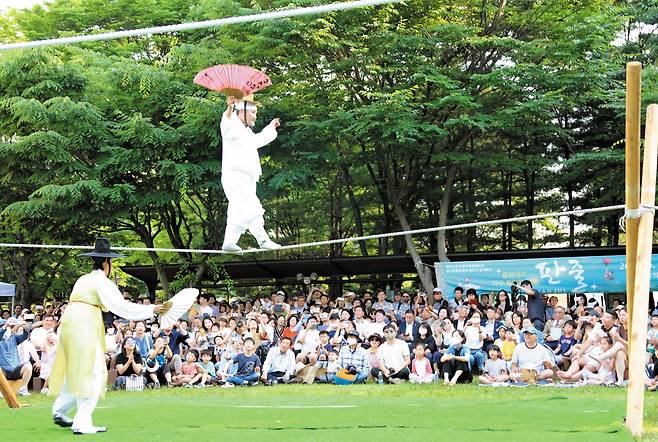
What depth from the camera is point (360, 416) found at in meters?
6.57

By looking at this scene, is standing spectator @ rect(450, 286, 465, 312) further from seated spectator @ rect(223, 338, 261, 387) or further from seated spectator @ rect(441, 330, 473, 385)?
seated spectator @ rect(223, 338, 261, 387)

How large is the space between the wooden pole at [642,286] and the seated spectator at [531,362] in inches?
157

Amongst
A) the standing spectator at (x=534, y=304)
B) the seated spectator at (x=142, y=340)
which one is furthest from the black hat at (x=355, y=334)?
the seated spectator at (x=142, y=340)

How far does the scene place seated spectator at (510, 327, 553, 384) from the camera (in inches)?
371

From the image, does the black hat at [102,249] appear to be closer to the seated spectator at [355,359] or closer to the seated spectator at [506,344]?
the seated spectator at [355,359]

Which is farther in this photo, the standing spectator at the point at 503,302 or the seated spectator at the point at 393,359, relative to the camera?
the standing spectator at the point at 503,302

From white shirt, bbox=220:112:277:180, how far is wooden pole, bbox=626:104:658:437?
289cm

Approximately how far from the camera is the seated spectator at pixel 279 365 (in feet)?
34.6

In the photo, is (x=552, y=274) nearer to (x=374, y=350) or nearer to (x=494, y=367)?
(x=494, y=367)

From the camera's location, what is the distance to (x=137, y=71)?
1452 centimetres

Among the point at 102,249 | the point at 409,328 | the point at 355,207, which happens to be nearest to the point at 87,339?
the point at 102,249

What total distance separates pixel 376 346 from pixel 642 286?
527 cm

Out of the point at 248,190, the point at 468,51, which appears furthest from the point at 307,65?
the point at 248,190

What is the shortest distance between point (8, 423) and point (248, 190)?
8.17ft
